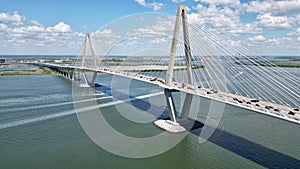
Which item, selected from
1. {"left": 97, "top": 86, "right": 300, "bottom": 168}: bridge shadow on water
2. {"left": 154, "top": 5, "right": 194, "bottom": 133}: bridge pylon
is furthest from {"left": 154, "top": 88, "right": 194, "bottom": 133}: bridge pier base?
{"left": 97, "top": 86, "right": 300, "bottom": 168}: bridge shadow on water

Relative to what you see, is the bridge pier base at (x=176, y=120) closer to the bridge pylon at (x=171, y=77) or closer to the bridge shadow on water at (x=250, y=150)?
the bridge pylon at (x=171, y=77)

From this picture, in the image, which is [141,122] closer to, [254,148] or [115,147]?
[115,147]

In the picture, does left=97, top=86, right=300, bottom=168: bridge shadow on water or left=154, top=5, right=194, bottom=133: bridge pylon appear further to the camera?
left=154, top=5, right=194, bottom=133: bridge pylon

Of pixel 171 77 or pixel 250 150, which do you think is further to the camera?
pixel 171 77

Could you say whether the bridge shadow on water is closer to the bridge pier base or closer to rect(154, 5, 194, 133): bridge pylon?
the bridge pier base

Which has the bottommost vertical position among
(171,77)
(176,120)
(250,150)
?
(250,150)

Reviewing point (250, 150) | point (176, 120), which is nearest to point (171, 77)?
point (176, 120)

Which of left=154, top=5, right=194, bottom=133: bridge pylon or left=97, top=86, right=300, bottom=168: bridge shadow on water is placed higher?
left=154, top=5, right=194, bottom=133: bridge pylon

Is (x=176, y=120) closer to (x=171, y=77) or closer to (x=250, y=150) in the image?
(x=171, y=77)

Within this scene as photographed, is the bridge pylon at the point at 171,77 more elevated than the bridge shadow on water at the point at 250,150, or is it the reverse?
the bridge pylon at the point at 171,77

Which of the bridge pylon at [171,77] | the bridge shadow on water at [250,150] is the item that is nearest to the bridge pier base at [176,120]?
the bridge pylon at [171,77]

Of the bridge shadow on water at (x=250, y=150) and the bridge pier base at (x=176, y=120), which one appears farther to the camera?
the bridge pier base at (x=176, y=120)

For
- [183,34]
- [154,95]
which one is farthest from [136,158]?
[154,95]
